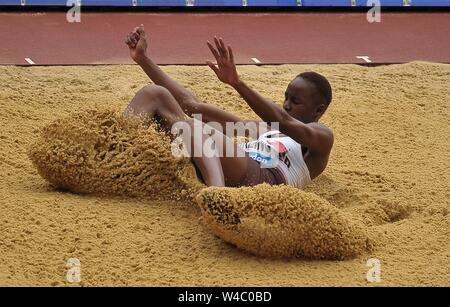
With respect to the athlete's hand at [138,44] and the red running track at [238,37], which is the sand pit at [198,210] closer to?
the athlete's hand at [138,44]

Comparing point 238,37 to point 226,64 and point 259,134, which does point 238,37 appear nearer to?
point 259,134

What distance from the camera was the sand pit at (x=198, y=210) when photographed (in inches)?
124

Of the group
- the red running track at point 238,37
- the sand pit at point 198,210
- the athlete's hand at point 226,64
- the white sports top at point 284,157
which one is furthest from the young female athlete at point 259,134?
the red running track at point 238,37

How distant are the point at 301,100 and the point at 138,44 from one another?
80 centimetres

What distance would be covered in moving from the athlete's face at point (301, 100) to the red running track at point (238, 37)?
244 centimetres

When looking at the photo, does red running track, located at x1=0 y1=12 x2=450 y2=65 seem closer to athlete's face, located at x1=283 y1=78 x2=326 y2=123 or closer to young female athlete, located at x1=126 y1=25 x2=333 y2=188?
young female athlete, located at x1=126 y1=25 x2=333 y2=188

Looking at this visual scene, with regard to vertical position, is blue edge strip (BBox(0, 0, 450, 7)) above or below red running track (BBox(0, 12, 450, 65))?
above

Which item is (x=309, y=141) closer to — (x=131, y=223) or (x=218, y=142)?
(x=218, y=142)

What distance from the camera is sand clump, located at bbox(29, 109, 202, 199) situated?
3.81m

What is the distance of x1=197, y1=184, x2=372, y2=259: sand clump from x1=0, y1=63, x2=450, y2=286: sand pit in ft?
0.15

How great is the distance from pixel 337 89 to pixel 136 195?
2186 millimetres

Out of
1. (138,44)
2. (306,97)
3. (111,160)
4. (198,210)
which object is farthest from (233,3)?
(198,210)

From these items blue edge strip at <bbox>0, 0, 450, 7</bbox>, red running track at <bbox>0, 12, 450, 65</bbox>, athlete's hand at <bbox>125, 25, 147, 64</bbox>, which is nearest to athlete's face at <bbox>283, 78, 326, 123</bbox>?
athlete's hand at <bbox>125, 25, 147, 64</bbox>

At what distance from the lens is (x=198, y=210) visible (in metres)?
3.72
